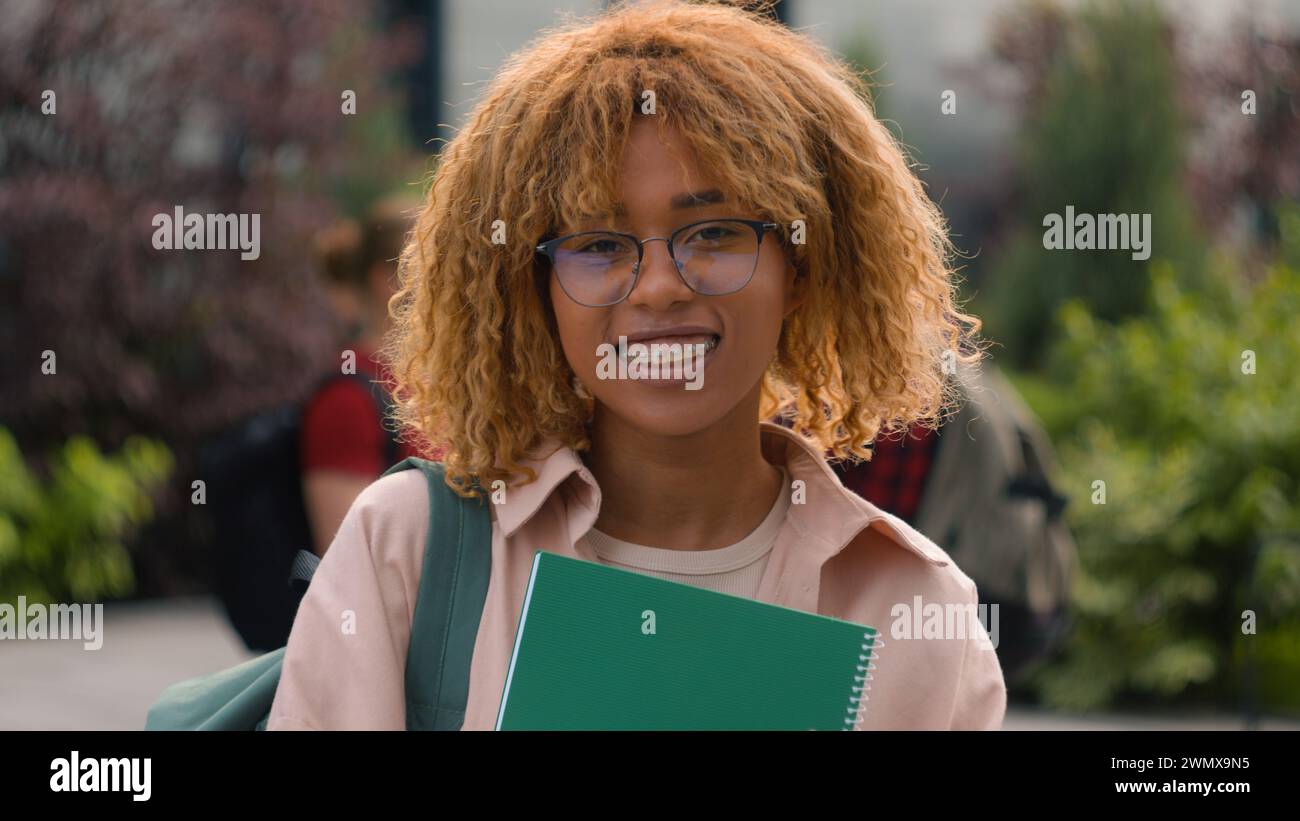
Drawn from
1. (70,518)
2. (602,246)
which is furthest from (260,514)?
(70,518)

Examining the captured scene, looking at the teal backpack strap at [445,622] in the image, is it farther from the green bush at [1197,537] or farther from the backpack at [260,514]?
the green bush at [1197,537]

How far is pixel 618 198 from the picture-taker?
188 centimetres

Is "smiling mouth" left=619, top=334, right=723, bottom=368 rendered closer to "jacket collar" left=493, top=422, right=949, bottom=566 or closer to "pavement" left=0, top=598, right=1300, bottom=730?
"jacket collar" left=493, top=422, right=949, bottom=566

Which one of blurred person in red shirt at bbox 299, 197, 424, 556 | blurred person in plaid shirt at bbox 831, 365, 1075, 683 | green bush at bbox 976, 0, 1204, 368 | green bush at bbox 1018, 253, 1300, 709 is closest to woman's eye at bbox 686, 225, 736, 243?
blurred person in plaid shirt at bbox 831, 365, 1075, 683

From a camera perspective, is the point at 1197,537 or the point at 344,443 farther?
the point at 1197,537

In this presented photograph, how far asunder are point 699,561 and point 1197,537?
17.7 ft

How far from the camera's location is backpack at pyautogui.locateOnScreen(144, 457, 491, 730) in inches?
70.7

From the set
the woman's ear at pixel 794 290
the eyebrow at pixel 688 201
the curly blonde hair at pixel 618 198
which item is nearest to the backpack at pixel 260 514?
the curly blonde hair at pixel 618 198

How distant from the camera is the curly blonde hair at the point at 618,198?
191cm

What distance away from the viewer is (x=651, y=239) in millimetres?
1869

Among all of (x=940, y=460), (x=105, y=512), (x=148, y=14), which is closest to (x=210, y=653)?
(x=105, y=512)

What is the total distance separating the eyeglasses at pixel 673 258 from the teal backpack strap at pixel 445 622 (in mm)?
320

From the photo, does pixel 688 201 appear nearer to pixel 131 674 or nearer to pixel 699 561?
pixel 699 561
